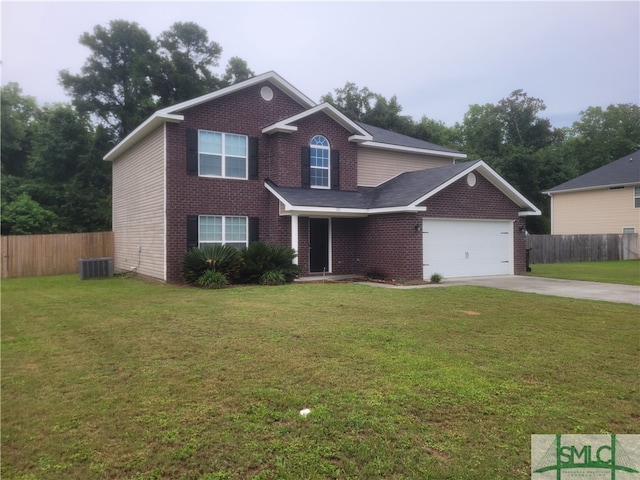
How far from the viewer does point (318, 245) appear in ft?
54.4

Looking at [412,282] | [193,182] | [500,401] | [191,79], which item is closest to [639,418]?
[500,401]

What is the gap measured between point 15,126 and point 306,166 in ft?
94.7

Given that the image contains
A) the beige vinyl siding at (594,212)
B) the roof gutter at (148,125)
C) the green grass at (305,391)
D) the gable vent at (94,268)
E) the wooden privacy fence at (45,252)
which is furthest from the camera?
the beige vinyl siding at (594,212)

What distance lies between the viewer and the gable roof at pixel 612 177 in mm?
29422

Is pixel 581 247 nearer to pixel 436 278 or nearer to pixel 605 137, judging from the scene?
pixel 436 278

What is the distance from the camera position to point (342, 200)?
1593cm

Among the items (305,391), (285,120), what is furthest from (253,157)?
(305,391)

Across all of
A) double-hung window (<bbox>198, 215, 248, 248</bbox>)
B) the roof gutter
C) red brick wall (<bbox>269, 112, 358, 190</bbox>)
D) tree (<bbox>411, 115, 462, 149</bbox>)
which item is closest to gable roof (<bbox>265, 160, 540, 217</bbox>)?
red brick wall (<bbox>269, 112, 358, 190</bbox>)

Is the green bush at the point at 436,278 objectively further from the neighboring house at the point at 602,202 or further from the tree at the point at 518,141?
the tree at the point at 518,141

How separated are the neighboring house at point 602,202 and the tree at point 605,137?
58.8 feet

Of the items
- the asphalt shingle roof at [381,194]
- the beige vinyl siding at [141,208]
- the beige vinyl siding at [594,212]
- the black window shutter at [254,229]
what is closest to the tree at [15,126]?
the beige vinyl siding at [141,208]

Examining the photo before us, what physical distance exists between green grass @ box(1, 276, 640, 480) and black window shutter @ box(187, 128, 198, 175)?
720 centimetres

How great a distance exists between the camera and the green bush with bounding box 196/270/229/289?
13.0m

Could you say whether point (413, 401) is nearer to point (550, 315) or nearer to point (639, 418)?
point (639, 418)
